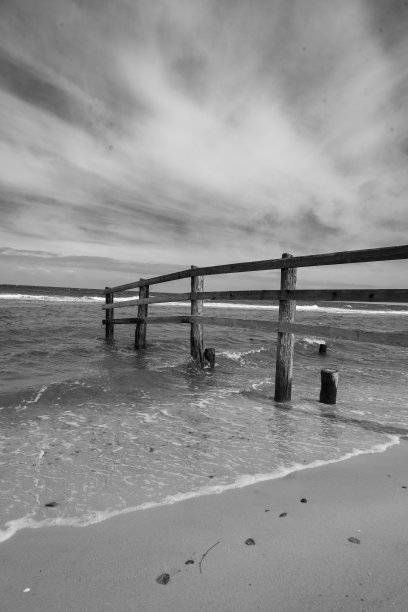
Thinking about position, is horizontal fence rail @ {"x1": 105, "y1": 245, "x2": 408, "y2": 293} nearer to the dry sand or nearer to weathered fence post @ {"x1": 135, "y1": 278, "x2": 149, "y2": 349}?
the dry sand

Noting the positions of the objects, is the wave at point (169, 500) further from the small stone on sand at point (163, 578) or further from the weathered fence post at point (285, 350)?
the weathered fence post at point (285, 350)

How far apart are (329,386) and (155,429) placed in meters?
2.59

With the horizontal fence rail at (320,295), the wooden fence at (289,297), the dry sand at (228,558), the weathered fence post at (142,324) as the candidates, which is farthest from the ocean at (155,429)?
the weathered fence post at (142,324)

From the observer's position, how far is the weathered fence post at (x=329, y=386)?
5078 mm

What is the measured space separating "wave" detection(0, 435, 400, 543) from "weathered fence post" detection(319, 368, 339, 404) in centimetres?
171

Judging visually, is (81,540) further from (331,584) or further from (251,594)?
(331,584)

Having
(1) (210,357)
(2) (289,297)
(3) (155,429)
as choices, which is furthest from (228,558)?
(1) (210,357)

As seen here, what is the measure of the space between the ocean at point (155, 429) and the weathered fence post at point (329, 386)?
0.13 metres

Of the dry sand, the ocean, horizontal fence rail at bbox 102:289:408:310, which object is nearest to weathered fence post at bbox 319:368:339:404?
the ocean

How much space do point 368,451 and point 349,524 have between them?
136 cm

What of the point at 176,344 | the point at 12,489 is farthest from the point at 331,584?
the point at 176,344

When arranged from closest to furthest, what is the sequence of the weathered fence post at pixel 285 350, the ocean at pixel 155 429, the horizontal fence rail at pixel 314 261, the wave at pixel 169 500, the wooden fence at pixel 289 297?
the wave at pixel 169 500 < the ocean at pixel 155 429 < the horizontal fence rail at pixel 314 261 < the wooden fence at pixel 289 297 < the weathered fence post at pixel 285 350

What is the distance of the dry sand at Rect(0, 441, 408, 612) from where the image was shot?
1599mm

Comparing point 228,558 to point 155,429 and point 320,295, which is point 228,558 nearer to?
point 155,429
